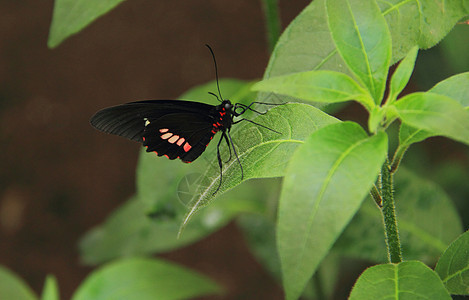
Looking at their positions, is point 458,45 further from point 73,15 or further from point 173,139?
point 73,15

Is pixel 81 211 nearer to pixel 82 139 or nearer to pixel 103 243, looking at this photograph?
pixel 82 139

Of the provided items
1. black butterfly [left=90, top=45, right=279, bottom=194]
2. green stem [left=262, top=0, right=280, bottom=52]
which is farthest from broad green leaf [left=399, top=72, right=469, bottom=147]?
green stem [left=262, top=0, right=280, bottom=52]

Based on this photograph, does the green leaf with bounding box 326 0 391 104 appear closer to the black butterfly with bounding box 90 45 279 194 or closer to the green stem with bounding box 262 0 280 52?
the black butterfly with bounding box 90 45 279 194

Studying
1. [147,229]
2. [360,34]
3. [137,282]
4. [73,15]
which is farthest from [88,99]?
[360,34]

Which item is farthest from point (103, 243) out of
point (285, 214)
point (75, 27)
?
point (285, 214)

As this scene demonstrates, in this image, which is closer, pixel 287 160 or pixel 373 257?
pixel 287 160

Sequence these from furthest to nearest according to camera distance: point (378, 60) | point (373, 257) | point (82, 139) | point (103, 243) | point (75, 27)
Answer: point (82, 139) < point (103, 243) < point (373, 257) < point (75, 27) < point (378, 60)

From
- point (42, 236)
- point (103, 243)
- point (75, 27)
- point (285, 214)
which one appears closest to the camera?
point (285, 214)
